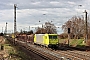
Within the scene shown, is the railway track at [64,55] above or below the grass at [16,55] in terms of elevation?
below

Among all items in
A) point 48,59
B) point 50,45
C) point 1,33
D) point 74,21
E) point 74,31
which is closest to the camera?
point 48,59

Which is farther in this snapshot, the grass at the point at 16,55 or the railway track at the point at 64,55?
the railway track at the point at 64,55

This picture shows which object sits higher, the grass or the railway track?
the grass

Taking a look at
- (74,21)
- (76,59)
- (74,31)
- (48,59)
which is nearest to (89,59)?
(76,59)

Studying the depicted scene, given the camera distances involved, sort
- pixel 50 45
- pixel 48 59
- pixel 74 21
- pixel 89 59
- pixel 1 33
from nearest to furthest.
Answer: pixel 89 59
pixel 48 59
pixel 50 45
pixel 74 21
pixel 1 33

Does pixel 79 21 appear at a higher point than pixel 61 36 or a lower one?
higher

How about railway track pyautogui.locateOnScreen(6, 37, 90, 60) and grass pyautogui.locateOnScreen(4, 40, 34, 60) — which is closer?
grass pyautogui.locateOnScreen(4, 40, 34, 60)

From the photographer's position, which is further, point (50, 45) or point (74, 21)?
point (74, 21)

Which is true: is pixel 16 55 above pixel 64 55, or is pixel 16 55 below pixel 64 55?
above

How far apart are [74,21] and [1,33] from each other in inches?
3083

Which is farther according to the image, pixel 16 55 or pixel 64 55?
pixel 64 55

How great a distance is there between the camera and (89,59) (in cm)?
2548

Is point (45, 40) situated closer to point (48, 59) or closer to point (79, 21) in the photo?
point (48, 59)

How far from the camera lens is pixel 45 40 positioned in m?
46.3
